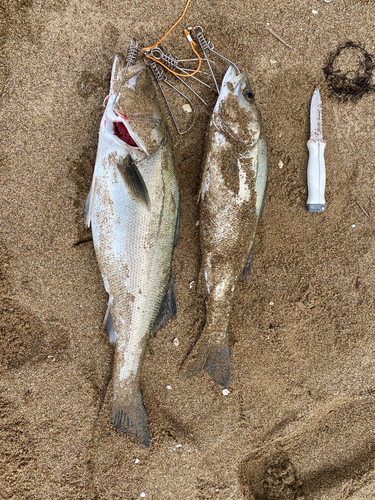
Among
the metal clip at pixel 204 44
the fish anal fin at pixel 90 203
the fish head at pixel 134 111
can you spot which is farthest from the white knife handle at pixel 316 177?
the fish anal fin at pixel 90 203

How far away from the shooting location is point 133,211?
2.58 m

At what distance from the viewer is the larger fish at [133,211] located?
2592 millimetres

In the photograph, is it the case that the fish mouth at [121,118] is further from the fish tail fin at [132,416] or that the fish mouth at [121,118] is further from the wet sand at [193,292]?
the fish tail fin at [132,416]

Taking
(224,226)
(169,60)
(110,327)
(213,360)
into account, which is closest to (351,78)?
(169,60)

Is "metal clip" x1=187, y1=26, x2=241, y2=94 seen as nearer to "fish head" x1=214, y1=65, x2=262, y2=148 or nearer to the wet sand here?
the wet sand

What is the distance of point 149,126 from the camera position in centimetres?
261

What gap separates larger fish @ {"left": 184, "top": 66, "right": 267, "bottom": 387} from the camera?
9.04ft

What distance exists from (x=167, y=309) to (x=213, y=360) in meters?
0.67

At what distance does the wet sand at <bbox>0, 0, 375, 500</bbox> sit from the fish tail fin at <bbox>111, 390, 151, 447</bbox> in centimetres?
13

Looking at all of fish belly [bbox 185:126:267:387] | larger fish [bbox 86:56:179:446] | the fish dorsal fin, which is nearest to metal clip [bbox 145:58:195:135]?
larger fish [bbox 86:56:179:446]

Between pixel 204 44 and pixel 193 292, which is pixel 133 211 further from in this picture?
pixel 204 44

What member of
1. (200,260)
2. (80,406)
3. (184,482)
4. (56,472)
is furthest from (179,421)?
(200,260)

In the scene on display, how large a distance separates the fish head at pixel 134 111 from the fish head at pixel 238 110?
587mm

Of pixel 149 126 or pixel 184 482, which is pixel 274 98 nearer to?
pixel 149 126
